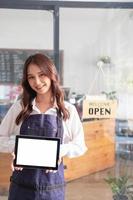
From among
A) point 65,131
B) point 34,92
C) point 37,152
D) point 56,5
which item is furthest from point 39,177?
point 56,5

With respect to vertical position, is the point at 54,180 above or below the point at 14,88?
A: below

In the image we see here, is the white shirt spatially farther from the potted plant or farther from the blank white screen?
the potted plant

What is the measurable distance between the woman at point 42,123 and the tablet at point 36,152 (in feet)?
0.12

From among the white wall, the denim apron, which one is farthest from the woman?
the white wall

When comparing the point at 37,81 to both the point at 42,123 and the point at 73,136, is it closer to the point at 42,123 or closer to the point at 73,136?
the point at 42,123

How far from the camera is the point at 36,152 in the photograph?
173 cm

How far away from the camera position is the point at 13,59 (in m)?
3.18

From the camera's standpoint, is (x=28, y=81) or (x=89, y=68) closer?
(x=28, y=81)

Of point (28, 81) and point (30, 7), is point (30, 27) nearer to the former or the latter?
point (30, 7)

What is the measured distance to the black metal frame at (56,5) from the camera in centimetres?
298

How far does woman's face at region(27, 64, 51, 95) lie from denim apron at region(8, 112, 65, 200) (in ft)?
0.45

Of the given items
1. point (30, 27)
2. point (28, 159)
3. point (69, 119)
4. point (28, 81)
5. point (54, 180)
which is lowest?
point (54, 180)

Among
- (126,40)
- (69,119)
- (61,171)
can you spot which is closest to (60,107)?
(69,119)

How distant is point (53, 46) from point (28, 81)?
1423 mm
